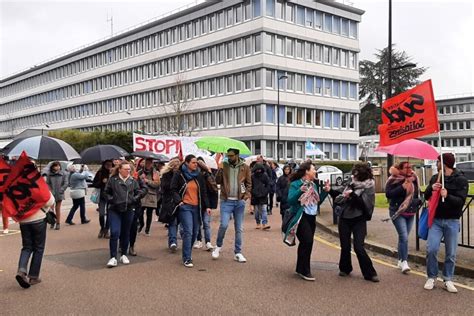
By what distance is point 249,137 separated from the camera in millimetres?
49219

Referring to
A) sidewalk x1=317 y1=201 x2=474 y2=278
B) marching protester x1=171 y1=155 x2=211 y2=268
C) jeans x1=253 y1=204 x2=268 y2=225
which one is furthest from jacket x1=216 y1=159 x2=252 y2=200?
jeans x1=253 y1=204 x2=268 y2=225

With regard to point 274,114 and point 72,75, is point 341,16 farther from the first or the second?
point 72,75

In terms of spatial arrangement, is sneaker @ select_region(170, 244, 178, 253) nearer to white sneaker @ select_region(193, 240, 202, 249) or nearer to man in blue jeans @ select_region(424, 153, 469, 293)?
white sneaker @ select_region(193, 240, 202, 249)

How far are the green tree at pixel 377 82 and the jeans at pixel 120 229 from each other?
62.5 meters

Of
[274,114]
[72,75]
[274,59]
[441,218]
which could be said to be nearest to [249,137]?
[274,114]

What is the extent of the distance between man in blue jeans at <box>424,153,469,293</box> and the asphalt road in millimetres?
257

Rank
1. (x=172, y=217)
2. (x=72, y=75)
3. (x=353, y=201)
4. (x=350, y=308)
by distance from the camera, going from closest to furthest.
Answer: (x=350, y=308)
(x=353, y=201)
(x=172, y=217)
(x=72, y=75)

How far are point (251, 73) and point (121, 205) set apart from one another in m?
41.7

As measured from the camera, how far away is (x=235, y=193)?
895cm

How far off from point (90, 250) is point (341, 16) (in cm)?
5014

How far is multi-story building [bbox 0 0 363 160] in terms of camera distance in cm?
4878

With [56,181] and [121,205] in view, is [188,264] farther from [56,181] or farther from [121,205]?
[56,181]

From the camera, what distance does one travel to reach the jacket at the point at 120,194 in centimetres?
843

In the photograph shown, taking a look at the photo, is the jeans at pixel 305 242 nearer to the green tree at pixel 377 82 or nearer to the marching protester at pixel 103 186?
the marching protester at pixel 103 186
